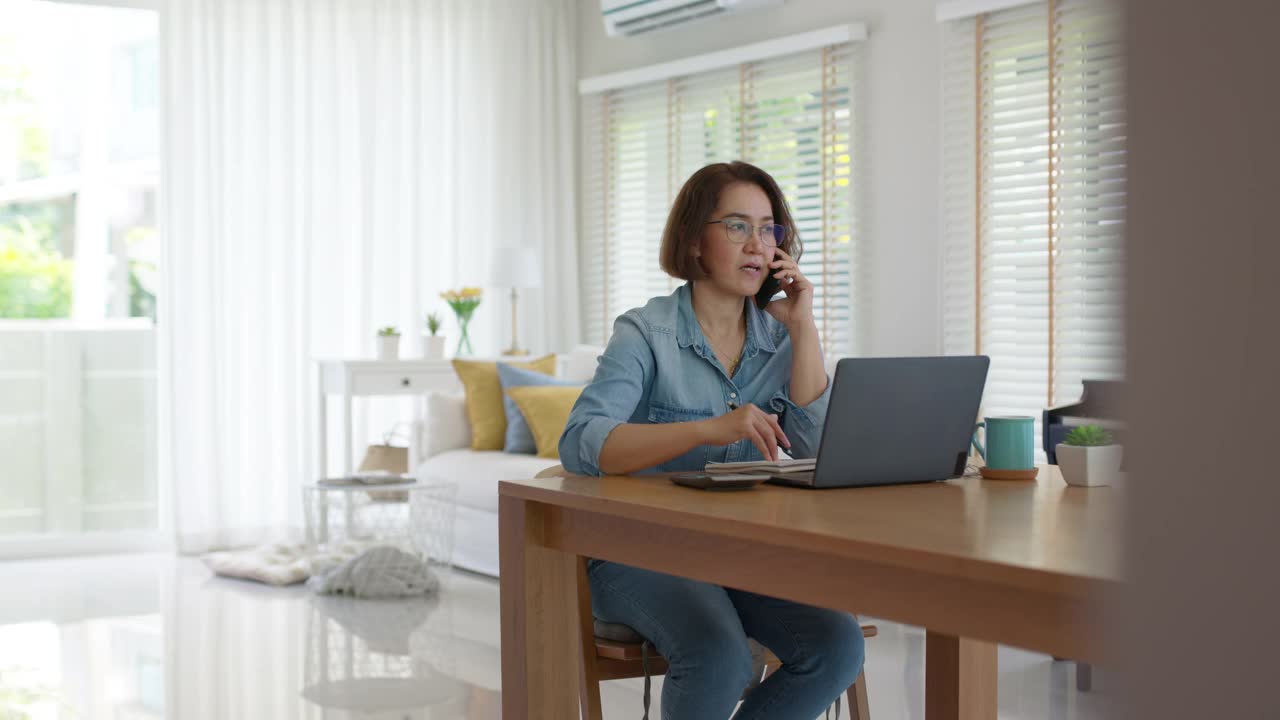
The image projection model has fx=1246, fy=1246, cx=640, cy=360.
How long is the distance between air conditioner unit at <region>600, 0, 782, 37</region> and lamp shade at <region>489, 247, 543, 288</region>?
A: 1108mm

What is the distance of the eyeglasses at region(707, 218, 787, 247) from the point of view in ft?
6.23

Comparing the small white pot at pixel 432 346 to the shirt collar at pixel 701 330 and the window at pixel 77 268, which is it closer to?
the window at pixel 77 268

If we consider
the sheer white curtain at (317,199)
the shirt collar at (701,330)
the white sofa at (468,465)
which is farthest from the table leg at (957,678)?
the sheer white curtain at (317,199)

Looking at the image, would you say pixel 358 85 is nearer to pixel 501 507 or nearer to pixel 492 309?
pixel 492 309

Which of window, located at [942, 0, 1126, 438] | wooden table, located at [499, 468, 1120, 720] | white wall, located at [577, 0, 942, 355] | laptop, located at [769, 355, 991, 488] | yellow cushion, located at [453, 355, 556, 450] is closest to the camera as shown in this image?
wooden table, located at [499, 468, 1120, 720]

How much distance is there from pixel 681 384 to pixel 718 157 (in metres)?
3.69

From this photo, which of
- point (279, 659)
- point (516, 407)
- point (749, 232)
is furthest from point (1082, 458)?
point (516, 407)

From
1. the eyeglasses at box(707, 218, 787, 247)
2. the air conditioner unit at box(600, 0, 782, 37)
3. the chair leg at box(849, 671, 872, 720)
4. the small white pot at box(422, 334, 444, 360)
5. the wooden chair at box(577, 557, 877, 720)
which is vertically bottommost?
the chair leg at box(849, 671, 872, 720)

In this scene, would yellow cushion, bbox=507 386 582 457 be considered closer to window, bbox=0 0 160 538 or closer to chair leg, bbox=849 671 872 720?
window, bbox=0 0 160 538

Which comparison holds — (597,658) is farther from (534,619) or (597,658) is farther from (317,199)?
(317,199)

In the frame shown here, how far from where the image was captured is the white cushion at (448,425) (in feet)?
15.8

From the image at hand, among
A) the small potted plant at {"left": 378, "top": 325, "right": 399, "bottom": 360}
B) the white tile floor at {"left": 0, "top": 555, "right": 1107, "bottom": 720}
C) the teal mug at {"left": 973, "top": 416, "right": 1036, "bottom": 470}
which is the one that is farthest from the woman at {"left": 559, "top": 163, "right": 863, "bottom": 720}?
the small potted plant at {"left": 378, "top": 325, "right": 399, "bottom": 360}

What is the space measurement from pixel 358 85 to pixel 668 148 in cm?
145

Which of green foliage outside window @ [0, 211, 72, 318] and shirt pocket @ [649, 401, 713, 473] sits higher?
green foliage outside window @ [0, 211, 72, 318]
